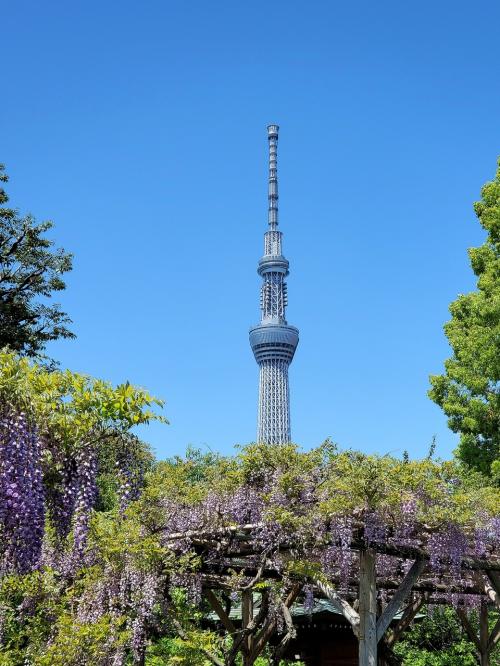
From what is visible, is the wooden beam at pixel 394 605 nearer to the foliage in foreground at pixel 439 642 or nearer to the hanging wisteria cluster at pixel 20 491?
the hanging wisteria cluster at pixel 20 491

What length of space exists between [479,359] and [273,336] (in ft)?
287

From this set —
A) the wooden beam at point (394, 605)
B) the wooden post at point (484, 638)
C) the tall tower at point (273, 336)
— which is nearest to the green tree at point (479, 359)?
the wooden post at point (484, 638)

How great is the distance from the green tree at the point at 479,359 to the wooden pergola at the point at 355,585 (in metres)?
4.30

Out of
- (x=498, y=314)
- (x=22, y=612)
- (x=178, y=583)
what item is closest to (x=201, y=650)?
(x=178, y=583)

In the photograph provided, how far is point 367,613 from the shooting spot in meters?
9.57

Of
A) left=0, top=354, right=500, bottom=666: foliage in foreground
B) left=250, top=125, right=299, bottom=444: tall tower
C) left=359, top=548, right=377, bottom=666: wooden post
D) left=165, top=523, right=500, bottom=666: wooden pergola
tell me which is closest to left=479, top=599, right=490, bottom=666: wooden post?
left=165, top=523, right=500, bottom=666: wooden pergola

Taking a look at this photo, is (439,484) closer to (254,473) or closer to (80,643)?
(254,473)

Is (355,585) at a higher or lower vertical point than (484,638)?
higher

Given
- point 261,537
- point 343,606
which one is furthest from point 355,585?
point 261,537

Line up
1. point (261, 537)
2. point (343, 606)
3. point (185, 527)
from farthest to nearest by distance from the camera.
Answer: point (185, 527), point (261, 537), point (343, 606)

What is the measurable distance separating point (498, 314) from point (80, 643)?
11630 mm

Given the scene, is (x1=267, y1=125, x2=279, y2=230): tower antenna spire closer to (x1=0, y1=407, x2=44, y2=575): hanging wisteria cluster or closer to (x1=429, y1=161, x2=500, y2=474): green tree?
(x1=429, y1=161, x2=500, y2=474): green tree

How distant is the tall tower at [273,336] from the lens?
93.5 m

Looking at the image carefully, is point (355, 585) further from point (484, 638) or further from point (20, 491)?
point (20, 491)
